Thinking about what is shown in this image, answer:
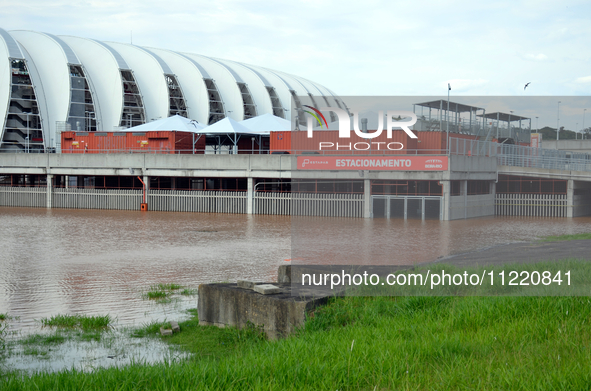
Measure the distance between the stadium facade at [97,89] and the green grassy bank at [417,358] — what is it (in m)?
44.4

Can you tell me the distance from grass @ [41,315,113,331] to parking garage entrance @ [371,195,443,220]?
71.3ft

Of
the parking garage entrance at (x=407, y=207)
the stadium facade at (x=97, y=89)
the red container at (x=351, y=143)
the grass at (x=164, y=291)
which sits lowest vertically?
the grass at (x=164, y=291)

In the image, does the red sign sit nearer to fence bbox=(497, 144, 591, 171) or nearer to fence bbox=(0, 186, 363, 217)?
fence bbox=(0, 186, 363, 217)

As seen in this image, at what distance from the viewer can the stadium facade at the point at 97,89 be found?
50438 mm

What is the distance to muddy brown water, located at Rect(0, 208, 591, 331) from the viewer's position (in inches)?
439

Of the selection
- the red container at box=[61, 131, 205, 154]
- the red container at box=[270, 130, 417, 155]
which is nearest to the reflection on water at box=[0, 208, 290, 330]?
the red container at box=[270, 130, 417, 155]

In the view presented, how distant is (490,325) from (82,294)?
8415 millimetres

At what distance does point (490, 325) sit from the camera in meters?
6.10

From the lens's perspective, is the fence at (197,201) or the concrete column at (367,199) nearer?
the concrete column at (367,199)

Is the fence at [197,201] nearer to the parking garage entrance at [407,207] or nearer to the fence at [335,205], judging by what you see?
the fence at [335,205]

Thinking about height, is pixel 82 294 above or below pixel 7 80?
below

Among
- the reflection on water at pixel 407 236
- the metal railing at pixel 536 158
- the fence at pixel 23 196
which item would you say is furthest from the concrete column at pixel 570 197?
the fence at pixel 23 196

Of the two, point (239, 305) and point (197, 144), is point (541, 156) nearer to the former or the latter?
point (197, 144)

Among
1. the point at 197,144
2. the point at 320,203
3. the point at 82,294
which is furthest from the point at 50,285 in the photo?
the point at 197,144
